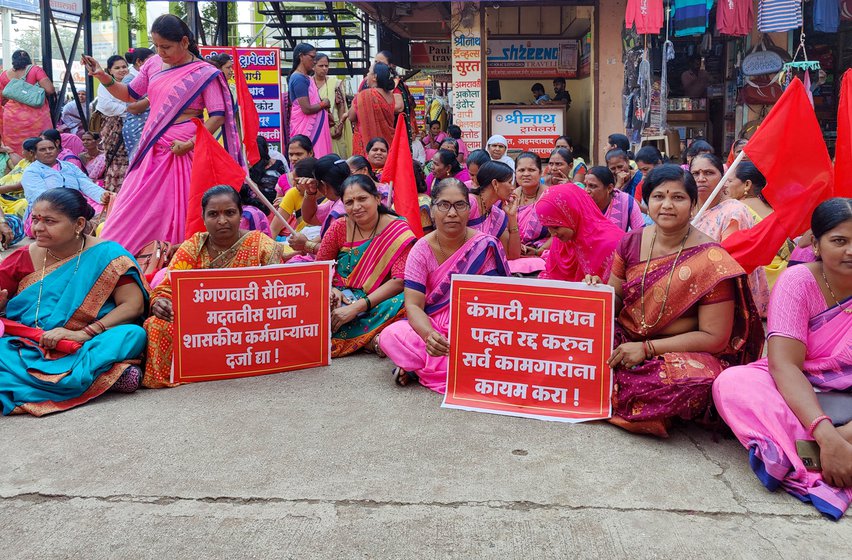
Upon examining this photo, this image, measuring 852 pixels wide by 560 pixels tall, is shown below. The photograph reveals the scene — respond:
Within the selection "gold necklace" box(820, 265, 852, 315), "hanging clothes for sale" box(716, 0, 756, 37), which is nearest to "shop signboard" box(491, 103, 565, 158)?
"hanging clothes for sale" box(716, 0, 756, 37)

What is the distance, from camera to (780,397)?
106 inches

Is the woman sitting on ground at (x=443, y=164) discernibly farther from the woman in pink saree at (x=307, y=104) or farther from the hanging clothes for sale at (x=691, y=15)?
the hanging clothes for sale at (x=691, y=15)

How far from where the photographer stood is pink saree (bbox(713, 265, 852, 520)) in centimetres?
256

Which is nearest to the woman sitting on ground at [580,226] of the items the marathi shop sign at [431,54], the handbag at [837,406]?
the handbag at [837,406]

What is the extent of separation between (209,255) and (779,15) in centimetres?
854

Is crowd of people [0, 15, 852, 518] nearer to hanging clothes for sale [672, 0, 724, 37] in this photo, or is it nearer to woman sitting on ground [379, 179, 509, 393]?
woman sitting on ground [379, 179, 509, 393]

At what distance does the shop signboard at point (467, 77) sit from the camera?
10.7 meters

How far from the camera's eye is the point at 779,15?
Answer: 9594mm

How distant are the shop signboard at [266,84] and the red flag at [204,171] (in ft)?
19.6

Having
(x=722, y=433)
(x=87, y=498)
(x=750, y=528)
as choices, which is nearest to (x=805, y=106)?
(x=722, y=433)

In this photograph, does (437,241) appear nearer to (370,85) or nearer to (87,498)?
(87,498)

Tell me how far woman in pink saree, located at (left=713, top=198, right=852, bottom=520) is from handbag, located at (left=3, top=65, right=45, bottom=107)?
11.5m

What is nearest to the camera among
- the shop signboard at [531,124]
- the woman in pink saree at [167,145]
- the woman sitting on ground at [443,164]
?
the woman in pink saree at [167,145]

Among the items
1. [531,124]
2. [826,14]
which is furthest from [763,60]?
[531,124]
